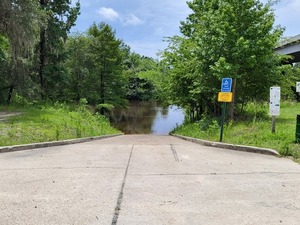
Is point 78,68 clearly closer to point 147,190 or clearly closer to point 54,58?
point 54,58

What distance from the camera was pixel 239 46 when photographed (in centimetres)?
1244

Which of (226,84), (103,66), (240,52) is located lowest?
(226,84)

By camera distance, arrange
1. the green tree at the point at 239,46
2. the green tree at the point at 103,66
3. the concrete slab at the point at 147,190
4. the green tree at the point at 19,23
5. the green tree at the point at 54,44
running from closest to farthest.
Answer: the concrete slab at the point at 147,190, the green tree at the point at 239,46, the green tree at the point at 19,23, the green tree at the point at 54,44, the green tree at the point at 103,66

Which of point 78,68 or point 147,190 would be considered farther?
point 78,68

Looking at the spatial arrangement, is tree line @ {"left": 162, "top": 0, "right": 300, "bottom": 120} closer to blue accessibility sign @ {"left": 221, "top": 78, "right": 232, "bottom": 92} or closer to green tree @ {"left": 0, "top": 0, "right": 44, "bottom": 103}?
blue accessibility sign @ {"left": 221, "top": 78, "right": 232, "bottom": 92}

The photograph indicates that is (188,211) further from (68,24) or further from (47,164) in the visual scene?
(68,24)

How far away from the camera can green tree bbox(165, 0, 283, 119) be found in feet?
41.3

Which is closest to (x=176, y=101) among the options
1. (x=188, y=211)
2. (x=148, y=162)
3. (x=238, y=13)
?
(x=238, y=13)

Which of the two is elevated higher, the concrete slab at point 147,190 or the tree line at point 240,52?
the tree line at point 240,52

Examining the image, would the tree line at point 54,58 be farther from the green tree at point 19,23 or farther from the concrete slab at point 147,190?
the concrete slab at point 147,190

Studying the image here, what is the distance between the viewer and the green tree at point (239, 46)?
41.3 ft

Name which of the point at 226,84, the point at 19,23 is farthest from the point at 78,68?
the point at 226,84

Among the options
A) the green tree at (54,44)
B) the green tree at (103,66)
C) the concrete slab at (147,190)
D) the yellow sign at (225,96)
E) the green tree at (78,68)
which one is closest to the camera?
the concrete slab at (147,190)

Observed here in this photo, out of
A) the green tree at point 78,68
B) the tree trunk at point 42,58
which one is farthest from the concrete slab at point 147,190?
the green tree at point 78,68
